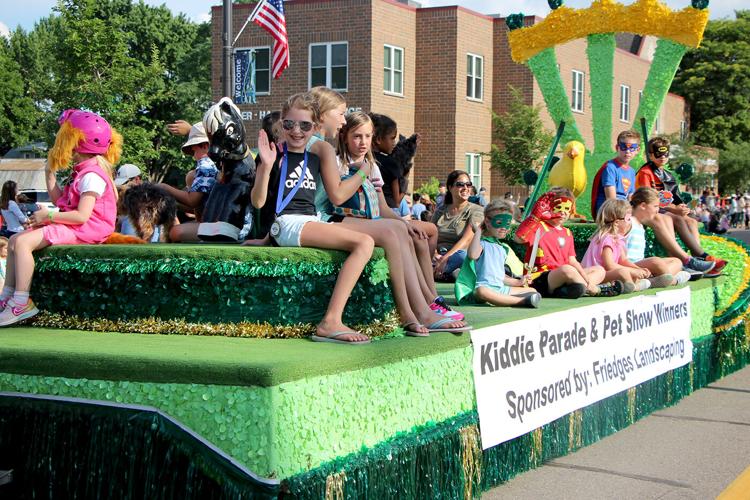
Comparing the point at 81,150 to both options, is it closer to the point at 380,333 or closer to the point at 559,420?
the point at 380,333

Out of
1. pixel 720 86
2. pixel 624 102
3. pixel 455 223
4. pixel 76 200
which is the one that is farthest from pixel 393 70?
pixel 720 86

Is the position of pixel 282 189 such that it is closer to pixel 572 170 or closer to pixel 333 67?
pixel 572 170

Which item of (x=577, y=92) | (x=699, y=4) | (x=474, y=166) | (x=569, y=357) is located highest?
(x=577, y=92)

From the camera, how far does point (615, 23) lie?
12500 mm

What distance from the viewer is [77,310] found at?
5.40m

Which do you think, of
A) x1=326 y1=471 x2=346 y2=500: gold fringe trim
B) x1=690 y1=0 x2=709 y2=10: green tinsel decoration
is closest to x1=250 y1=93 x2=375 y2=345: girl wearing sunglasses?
x1=326 y1=471 x2=346 y2=500: gold fringe trim

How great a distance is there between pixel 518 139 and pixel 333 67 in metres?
6.91

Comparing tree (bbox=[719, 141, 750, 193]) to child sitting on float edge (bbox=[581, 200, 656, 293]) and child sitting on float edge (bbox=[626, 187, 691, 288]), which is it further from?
child sitting on float edge (bbox=[581, 200, 656, 293])

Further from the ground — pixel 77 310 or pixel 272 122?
pixel 272 122

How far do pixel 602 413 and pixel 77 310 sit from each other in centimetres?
385

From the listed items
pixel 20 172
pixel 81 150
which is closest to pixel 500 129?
pixel 20 172

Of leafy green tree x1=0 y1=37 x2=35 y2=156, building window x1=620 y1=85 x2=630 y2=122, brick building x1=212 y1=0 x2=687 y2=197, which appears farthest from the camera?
leafy green tree x1=0 y1=37 x2=35 y2=156

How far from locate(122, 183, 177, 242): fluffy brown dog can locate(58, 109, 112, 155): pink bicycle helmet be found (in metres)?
1.10

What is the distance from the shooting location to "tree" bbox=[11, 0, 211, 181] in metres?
25.4
